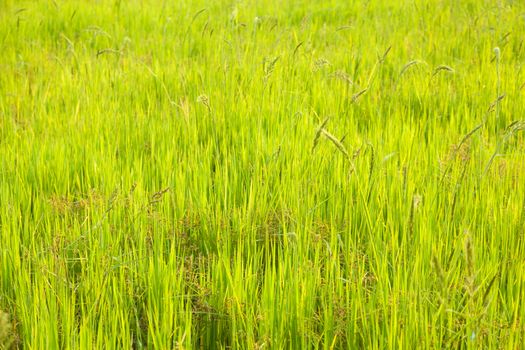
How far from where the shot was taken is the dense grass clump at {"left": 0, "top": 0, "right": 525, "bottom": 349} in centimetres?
153

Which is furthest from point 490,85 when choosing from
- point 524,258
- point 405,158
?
point 524,258

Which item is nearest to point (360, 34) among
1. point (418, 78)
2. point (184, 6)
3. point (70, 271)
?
point (418, 78)

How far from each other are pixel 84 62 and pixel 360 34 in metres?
Result: 2.12

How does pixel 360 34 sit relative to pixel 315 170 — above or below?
above

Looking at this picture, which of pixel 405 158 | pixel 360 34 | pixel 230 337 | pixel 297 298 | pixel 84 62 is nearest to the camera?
pixel 297 298

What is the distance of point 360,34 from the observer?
4629 millimetres

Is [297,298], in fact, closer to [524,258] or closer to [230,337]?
[230,337]

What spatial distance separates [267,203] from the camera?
2205 mm

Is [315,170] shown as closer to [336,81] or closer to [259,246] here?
[259,246]

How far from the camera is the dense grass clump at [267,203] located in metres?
1.53

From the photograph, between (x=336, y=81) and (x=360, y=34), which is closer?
(x=336, y=81)

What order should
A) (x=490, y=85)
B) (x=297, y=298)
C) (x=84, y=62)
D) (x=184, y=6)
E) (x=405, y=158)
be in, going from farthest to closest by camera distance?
(x=184, y=6) < (x=84, y=62) < (x=490, y=85) < (x=405, y=158) < (x=297, y=298)

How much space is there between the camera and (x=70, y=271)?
1.91 m

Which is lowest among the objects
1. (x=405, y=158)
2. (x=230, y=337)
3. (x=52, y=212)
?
(x=230, y=337)
